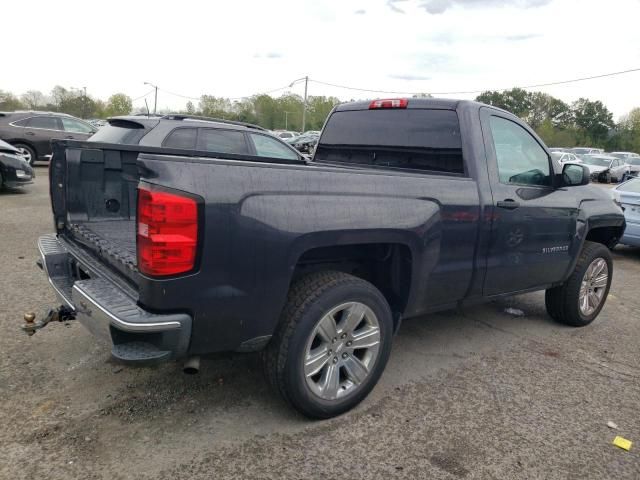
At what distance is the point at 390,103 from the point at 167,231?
8.35ft

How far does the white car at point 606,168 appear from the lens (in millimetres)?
27094

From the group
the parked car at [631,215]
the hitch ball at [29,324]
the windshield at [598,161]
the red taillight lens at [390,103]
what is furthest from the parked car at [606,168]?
the hitch ball at [29,324]

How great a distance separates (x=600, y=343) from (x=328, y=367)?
293cm

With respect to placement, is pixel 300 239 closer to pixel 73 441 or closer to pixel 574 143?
pixel 73 441

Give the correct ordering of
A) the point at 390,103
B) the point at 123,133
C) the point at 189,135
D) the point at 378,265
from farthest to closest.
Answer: the point at 189,135, the point at 123,133, the point at 390,103, the point at 378,265

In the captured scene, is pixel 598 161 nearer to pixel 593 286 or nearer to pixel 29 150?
pixel 593 286

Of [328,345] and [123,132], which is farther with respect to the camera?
[123,132]

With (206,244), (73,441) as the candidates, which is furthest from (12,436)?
(206,244)

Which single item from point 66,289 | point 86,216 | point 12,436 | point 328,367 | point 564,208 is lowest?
point 12,436

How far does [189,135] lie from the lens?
6633 millimetres

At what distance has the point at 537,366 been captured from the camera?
3893 millimetres

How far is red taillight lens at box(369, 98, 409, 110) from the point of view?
13.4 ft

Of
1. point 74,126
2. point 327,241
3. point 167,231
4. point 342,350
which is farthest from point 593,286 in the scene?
point 74,126

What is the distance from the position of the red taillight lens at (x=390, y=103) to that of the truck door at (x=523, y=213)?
2.09 feet
